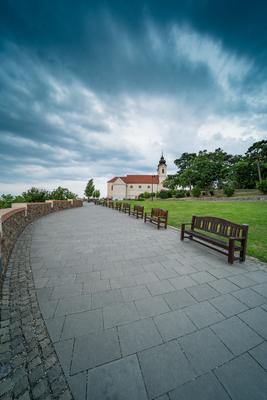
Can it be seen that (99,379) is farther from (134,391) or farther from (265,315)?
(265,315)

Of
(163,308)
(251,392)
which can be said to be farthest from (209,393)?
(163,308)

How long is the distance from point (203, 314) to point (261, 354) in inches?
27.6

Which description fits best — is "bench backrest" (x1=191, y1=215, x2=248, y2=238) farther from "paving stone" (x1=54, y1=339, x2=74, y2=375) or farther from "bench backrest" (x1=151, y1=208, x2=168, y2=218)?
"paving stone" (x1=54, y1=339, x2=74, y2=375)

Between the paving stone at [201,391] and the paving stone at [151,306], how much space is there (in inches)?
36.0

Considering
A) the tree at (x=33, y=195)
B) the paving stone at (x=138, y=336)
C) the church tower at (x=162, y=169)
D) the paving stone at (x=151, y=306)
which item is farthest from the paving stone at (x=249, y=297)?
the church tower at (x=162, y=169)

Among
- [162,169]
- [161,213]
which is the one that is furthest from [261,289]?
[162,169]

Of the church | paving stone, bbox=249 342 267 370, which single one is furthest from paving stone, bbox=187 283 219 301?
the church

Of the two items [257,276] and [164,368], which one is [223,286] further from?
[164,368]

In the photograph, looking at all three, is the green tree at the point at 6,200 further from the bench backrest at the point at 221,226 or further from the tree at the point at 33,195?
the bench backrest at the point at 221,226

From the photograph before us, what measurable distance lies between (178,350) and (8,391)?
1619 millimetres

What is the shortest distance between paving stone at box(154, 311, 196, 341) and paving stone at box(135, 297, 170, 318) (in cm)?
10

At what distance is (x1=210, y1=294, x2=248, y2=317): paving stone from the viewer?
2.49 m

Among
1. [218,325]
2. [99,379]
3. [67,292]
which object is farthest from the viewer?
[67,292]

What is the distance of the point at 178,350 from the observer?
187 cm
